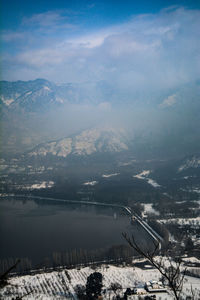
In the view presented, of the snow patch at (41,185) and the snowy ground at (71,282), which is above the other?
the snow patch at (41,185)

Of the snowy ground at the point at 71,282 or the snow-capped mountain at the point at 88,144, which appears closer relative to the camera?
the snowy ground at the point at 71,282

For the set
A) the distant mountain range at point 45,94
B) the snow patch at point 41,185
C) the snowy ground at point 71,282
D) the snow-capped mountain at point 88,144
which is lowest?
the snowy ground at point 71,282

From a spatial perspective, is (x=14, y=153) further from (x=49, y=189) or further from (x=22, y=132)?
(x=49, y=189)

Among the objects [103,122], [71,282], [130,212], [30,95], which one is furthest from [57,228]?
[30,95]

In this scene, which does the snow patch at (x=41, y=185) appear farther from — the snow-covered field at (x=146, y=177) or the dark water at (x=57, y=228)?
the snow-covered field at (x=146, y=177)

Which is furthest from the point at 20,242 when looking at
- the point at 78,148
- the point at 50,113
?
the point at 50,113

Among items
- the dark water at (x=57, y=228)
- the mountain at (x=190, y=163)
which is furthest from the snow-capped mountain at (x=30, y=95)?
the dark water at (x=57, y=228)

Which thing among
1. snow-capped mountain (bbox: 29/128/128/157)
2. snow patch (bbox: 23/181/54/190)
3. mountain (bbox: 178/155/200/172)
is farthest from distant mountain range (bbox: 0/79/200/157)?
snow patch (bbox: 23/181/54/190)
